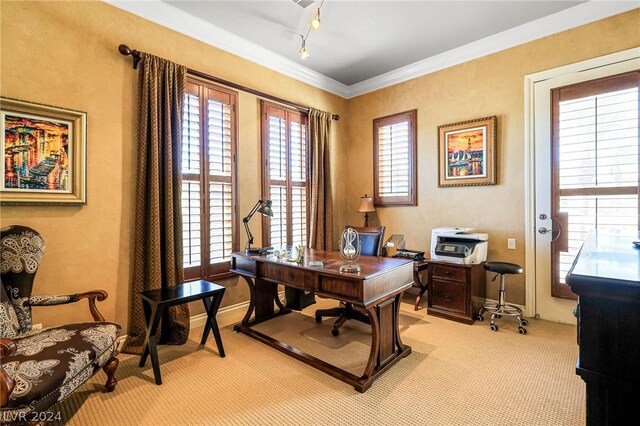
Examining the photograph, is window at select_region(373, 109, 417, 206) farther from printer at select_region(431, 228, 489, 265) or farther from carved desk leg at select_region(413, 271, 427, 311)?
carved desk leg at select_region(413, 271, 427, 311)

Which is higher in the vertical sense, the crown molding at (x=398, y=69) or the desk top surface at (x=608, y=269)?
the crown molding at (x=398, y=69)

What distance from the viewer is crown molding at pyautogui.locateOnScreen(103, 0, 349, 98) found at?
289 cm

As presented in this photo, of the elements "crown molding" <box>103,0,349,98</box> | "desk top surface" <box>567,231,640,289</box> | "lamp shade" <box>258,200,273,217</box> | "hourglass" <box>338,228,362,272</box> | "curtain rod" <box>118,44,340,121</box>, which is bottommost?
"hourglass" <box>338,228,362,272</box>

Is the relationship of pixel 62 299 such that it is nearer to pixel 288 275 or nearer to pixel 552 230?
pixel 288 275

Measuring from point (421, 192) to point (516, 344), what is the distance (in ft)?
7.00

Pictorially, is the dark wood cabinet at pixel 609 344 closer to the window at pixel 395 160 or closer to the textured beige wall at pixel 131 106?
the textured beige wall at pixel 131 106

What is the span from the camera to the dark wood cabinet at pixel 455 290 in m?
3.34

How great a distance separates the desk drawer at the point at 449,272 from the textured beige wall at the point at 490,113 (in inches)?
24.3

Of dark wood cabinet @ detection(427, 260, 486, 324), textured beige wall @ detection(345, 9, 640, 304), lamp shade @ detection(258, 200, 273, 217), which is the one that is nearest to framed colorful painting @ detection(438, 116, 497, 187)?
textured beige wall @ detection(345, 9, 640, 304)

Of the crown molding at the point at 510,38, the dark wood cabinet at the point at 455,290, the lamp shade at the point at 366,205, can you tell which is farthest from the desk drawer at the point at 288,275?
the crown molding at the point at 510,38

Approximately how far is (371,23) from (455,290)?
3.06 metres

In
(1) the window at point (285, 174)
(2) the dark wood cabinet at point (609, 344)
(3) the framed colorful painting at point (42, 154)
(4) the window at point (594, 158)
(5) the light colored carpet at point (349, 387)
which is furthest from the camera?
(1) the window at point (285, 174)

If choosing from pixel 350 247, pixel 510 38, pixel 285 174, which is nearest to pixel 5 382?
pixel 350 247

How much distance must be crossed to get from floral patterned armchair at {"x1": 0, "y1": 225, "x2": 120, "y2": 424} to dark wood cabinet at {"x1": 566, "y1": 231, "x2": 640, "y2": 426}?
7.12 ft
